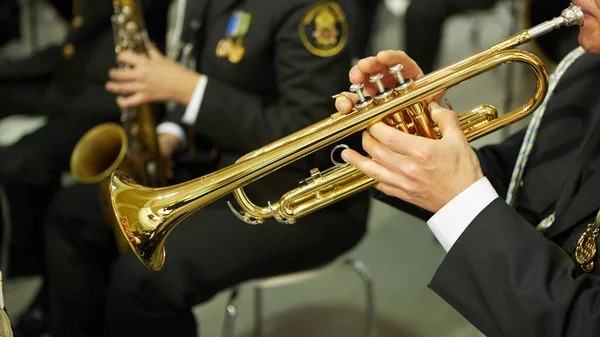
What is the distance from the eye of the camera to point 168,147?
166cm

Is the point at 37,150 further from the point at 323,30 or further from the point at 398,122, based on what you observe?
the point at 398,122

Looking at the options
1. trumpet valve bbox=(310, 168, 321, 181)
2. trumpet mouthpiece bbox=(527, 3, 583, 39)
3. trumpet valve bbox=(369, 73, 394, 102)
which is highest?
trumpet mouthpiece bbox=(527, 3, 583, 39)

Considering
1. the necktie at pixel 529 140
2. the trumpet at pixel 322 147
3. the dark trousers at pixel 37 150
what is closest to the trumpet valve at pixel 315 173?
the trumpet at pixel 322 147

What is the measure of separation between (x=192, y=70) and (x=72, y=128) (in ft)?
1.87

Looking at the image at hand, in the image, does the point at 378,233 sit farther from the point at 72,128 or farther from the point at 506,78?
the point at 72,128

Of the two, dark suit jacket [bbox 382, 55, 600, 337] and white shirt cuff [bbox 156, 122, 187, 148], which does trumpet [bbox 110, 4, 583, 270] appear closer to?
dark suit jacket [bbox 382, 55, 600, 337]

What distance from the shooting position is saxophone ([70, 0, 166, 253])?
5.07 ft

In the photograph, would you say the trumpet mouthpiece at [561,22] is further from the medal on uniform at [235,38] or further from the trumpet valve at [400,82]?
the medal on uniform at [235,38]

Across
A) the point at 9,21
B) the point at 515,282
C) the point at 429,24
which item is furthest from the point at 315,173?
the point at 9,21

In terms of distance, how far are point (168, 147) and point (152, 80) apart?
0.24 metres

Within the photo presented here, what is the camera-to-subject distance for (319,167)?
1.05 m

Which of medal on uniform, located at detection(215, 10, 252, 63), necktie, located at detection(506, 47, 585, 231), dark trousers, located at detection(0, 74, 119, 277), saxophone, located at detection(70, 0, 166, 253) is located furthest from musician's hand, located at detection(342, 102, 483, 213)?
dark trousers, located at detection(0, 74, 119, 277)

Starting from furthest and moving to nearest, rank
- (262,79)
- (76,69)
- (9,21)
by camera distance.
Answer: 1. (9,21)
2. (76,69)
3. (262,79)

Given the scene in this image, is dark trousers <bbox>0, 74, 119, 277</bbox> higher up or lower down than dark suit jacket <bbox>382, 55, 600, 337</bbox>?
lower down
